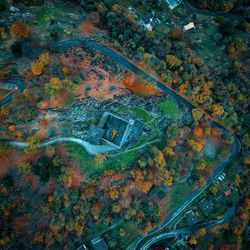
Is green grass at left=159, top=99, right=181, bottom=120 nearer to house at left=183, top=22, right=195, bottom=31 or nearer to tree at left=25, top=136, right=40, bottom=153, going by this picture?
house at left=183, top=22, right=195, bottom=31

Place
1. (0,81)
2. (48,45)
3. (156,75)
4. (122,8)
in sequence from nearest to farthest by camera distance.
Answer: (0,81)
(48,45)
(156,75)
(122,8)

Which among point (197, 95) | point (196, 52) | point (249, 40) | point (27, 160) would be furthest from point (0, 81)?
point (249, 40)

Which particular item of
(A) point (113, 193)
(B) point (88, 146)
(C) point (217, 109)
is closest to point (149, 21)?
(C) point (217, 109)

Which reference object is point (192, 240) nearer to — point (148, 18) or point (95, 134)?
point (95, 134)

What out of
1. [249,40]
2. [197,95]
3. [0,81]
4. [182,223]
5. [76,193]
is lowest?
[182,223]

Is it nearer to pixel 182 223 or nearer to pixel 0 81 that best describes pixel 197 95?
pixel 182 223

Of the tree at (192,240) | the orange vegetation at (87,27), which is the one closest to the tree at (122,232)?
the tree at (192,240)

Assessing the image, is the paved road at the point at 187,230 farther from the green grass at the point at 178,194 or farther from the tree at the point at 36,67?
the tree at the point at 36,67

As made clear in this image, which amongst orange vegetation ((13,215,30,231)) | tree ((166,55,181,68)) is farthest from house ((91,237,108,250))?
tree ((166,55,181,68))
